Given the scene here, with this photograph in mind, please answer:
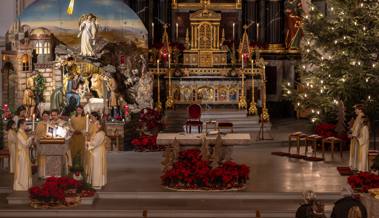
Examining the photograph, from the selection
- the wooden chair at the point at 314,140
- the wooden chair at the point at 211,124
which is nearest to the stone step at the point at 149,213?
the wooden chair at the point at 314,140

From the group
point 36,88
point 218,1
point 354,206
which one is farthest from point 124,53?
point 354,206

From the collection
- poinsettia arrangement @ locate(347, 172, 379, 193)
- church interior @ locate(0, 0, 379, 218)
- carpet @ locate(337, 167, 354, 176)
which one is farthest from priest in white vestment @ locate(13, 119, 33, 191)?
carpet @ locate(337, 167, 354, 176)

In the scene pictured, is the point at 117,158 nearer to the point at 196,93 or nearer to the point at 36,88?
the point at 36,88

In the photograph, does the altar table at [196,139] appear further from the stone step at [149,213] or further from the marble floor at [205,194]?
the stone step at [149,213]

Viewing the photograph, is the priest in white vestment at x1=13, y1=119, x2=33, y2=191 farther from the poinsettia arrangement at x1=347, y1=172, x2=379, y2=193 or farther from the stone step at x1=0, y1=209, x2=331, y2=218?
the poinsettia arrangement at x1=347, y1=172, x2=379, y2=193

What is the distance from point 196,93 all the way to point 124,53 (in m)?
3.06

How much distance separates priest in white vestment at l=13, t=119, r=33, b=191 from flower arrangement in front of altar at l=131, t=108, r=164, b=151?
305 inches

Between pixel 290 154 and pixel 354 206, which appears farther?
pixel 290 154

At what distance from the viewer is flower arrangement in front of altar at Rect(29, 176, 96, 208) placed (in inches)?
693

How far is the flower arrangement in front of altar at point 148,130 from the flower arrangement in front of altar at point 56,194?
8333 mm

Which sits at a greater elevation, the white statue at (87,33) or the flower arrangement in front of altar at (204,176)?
the white statue at (87,33)

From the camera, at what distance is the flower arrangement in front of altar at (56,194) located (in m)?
17.6

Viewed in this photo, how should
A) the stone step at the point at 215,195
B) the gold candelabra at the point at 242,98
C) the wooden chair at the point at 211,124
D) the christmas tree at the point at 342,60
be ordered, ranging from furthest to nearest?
the gold candelabra at the point at 242,98 → the wooden chair at the point at 211,124 → the christmas tree at the point at 342,60 → the stone step at the point at 215,195

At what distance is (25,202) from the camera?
18203 millimetres
